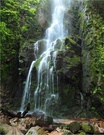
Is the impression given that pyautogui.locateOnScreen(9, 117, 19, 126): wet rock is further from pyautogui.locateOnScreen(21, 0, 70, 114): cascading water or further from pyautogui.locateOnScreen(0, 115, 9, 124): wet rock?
pyautogui.locateOnScreen(21, 0, 70, 114): cascading water

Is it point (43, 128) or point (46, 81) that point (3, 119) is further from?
point (46, 81)

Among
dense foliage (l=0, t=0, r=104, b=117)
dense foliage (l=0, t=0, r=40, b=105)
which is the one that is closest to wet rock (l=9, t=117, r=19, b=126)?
dense foliage (l=0, t=0, r=104, b=117)

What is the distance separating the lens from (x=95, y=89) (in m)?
10.4

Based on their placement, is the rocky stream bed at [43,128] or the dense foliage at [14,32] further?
the dense foliage at [14,32]

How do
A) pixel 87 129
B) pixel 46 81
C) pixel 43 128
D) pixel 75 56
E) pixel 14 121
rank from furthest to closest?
pixel 75 56, pixel 46 81, pixel 14 121, pixel 87 129, pixel 43 128

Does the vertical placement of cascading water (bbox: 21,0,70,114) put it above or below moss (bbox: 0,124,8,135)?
above

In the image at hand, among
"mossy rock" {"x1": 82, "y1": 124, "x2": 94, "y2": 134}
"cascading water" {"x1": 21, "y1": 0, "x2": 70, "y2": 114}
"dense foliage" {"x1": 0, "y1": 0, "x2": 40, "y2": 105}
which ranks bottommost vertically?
"mossy rock" {"x1": 82, "y1": 124, "x2": 94, "y2": 134}

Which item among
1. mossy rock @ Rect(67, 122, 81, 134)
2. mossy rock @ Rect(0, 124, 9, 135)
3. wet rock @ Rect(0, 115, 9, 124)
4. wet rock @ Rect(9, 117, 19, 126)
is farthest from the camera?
wet rock @ Rect(9, 117, 19, 126)

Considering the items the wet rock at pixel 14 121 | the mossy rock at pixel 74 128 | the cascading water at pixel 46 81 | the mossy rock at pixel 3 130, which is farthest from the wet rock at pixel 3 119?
the cascading water at pixel 46 81

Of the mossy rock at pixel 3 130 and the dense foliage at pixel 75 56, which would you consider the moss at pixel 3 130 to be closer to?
the mossy rock at pixel 3 130

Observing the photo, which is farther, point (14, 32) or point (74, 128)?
point (14, 32)

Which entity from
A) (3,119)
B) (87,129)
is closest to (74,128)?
(87,129)

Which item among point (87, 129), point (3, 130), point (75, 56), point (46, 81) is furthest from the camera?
point (75, 56)

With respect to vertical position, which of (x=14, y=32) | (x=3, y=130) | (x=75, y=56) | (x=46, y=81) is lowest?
(x=3, y=130)
